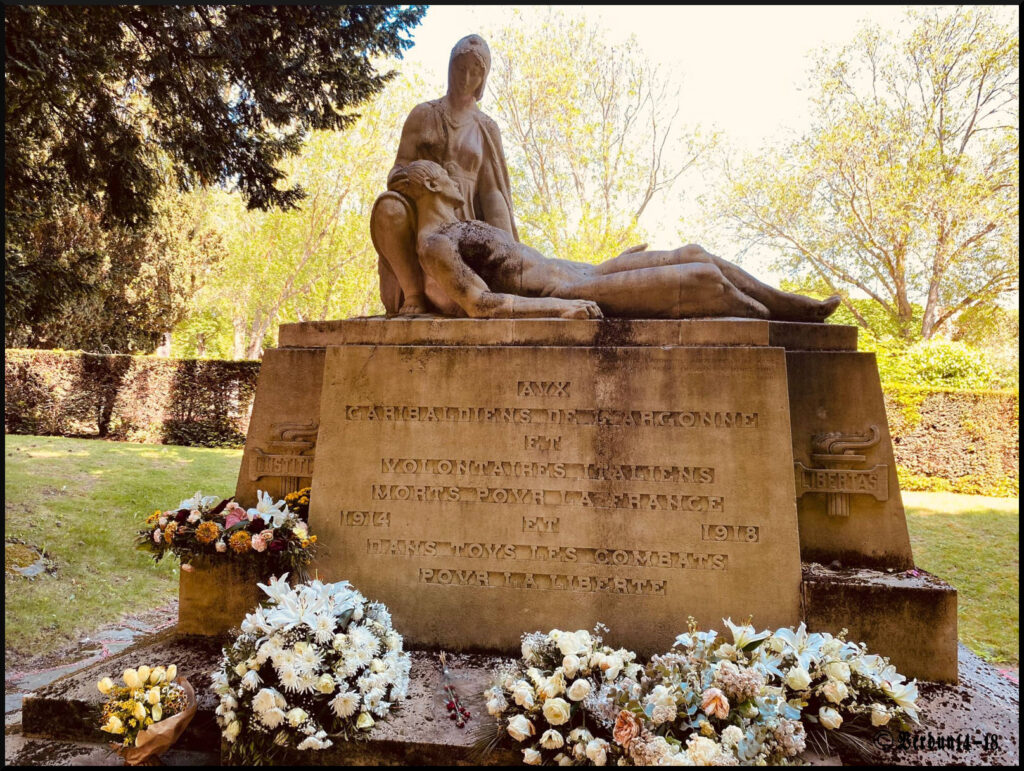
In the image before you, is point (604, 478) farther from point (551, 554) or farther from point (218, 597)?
point (218, 597)

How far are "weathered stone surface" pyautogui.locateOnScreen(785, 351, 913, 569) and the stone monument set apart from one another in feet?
0.04

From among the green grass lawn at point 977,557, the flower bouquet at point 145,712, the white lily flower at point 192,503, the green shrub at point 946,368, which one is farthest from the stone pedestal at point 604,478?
the green shrub at point 946,368

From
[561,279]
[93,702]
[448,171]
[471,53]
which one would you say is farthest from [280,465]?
[471,53]

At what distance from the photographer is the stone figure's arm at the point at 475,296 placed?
3.56 meters

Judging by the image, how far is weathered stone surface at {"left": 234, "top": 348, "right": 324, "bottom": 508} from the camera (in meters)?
3.76

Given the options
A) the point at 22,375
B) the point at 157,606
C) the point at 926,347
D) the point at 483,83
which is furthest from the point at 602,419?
the point at 22,375

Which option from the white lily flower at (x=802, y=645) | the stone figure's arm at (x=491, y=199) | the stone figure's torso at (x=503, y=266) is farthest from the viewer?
the stone figure's arm at (x=491, y=199)

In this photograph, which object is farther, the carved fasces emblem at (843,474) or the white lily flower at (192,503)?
the white lily flower at (192,503)

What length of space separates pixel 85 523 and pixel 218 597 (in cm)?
603

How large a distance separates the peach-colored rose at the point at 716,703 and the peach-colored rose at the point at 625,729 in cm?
27

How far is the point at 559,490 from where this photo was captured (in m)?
3.31

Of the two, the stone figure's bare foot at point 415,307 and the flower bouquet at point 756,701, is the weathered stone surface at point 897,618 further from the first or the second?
the stone figure's bare foot at point 415,307

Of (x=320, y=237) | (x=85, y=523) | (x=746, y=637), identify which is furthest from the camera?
(x=320, y=237)

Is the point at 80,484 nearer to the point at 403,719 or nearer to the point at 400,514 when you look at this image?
the point at 400,514
